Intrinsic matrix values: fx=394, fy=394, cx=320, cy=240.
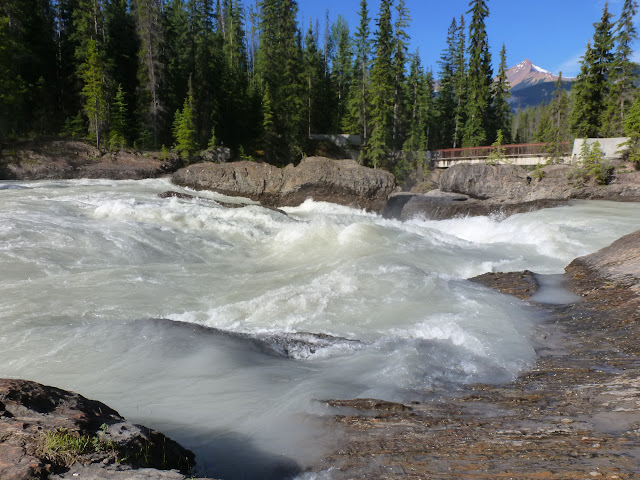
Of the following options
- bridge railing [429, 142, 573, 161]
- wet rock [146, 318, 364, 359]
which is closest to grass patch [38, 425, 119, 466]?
wet rock [146, 318, 364, 359]

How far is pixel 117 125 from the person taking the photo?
93.3ft

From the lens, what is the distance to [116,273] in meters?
8.21

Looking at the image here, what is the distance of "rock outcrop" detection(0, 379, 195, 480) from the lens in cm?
203

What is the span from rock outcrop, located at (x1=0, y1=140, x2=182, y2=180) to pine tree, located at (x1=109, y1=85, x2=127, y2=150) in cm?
144

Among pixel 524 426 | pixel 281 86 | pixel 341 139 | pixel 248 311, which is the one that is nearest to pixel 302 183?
pixel 248 311

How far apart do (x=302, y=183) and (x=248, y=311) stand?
1327 centimetres

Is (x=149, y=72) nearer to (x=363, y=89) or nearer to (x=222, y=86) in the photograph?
(x=222, y=86)

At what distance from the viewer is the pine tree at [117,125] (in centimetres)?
2661

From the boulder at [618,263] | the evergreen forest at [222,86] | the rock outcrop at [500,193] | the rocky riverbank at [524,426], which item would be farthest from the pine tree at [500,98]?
the rocky riverbank at [524,426]

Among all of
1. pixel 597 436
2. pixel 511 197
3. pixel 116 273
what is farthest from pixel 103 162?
pixel 597 436

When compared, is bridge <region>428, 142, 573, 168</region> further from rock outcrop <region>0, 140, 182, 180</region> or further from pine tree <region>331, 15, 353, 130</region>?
rock outcrop <region>0, 140, 182, 180</region>

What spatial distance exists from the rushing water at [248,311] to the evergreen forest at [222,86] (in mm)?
16561

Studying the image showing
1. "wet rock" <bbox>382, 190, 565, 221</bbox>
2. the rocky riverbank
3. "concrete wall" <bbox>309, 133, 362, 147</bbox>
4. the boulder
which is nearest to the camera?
the rocky riverbank

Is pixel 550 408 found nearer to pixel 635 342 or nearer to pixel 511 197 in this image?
pixel 635 342
